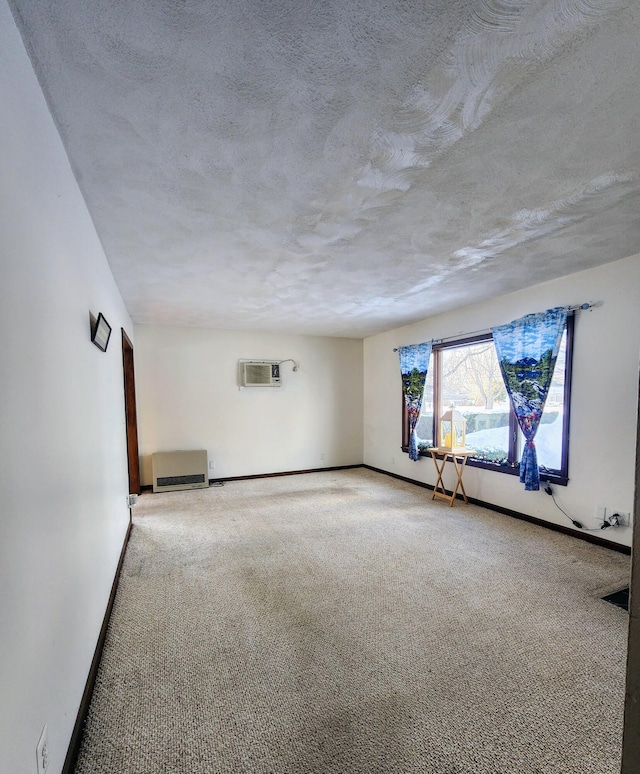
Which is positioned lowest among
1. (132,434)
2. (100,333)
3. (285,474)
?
(285,474)

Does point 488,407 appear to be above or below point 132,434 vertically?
above

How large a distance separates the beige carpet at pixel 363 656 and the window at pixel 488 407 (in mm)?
767

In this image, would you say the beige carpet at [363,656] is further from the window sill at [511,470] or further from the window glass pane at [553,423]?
the window glass pane at [553,423]

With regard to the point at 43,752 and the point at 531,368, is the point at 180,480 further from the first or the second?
the point at 531,368

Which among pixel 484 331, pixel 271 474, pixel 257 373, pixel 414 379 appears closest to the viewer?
pixel 484 331

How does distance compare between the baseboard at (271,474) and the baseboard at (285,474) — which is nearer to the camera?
the baseboard at (271,474)

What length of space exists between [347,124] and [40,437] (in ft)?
4.99

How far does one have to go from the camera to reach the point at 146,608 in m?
2.19

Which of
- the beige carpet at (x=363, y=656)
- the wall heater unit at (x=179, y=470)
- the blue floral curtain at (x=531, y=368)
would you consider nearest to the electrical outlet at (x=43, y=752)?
the beige carpet at (x=363, y=656)

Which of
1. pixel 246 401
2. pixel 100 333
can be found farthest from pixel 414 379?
pixel 100 333

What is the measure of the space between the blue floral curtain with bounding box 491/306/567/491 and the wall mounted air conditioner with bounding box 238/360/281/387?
332 cm

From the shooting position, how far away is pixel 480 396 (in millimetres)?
4145

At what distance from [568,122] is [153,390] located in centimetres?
507

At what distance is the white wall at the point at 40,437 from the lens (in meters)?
0.88
